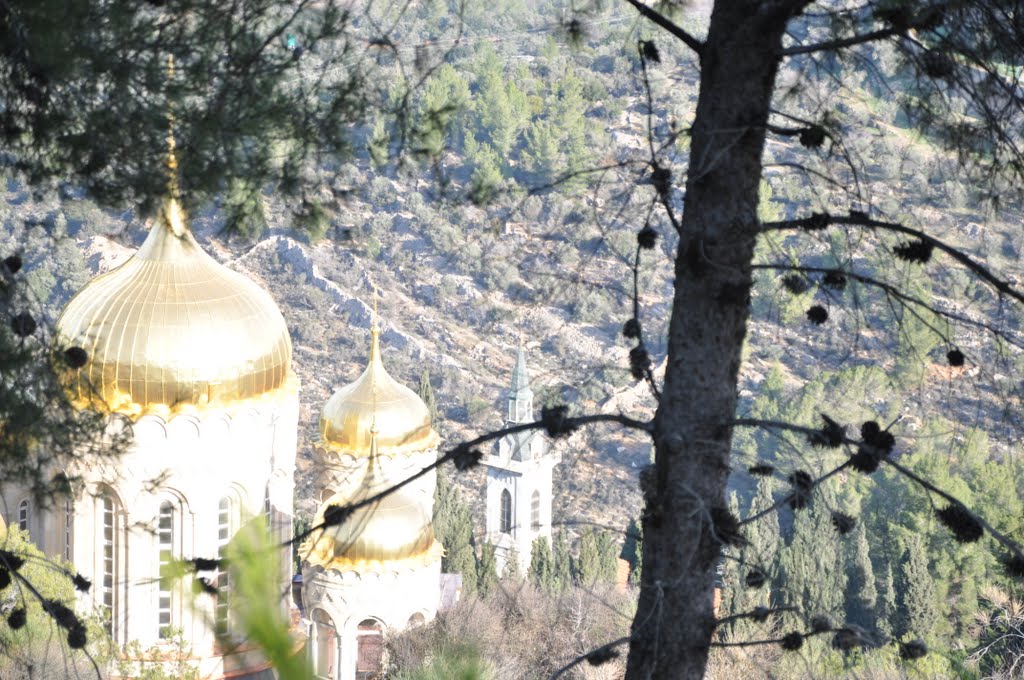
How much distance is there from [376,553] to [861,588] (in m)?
9.67

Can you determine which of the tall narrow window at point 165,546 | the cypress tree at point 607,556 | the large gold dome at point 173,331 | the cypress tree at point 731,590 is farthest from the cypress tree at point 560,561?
the large gold dome at point 173,331

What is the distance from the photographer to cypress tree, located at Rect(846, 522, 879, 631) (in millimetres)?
22578

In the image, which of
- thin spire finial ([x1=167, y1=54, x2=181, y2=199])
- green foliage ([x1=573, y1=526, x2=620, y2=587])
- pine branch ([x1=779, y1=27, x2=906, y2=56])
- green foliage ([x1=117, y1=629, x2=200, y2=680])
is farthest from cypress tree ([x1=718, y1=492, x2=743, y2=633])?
pine branch ([x1=779, y1=27, x2=906, y2=56])

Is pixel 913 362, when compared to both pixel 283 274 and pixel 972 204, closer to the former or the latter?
pixel 972 204

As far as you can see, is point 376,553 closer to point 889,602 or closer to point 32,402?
point 889,602

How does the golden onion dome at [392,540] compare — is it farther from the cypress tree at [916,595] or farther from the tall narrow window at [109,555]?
the cypress tree at [916,595]

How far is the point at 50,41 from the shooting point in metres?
4.73

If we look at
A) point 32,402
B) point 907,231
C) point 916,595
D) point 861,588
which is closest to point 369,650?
point 916,595

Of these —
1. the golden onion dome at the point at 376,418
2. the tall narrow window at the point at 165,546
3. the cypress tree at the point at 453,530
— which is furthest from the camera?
the cypress tree at the point at 453,530

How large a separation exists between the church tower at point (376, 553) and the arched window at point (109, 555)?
1.81 metres

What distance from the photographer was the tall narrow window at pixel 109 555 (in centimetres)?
1502

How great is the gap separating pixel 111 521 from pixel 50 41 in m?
11.0

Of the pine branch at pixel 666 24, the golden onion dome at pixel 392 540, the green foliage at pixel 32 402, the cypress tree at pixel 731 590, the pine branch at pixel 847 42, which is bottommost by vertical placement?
the cypress tree at pixel 731 590

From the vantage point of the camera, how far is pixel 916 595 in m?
21.9
